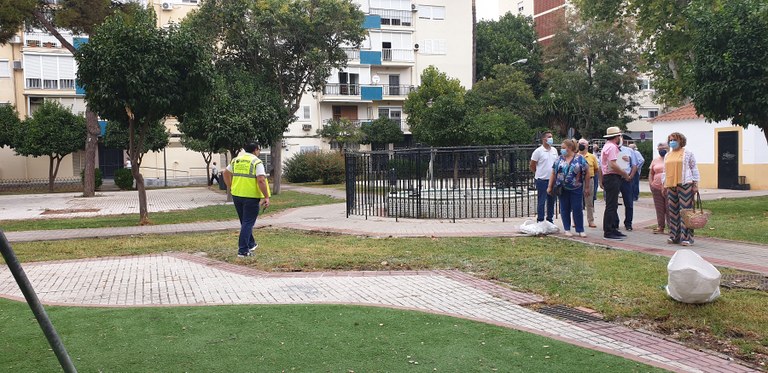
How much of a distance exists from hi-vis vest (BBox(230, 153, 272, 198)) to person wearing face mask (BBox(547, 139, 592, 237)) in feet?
16.6

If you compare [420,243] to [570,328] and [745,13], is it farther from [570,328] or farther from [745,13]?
[745,13]

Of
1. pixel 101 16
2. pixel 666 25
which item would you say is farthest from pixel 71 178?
pixel 666 25

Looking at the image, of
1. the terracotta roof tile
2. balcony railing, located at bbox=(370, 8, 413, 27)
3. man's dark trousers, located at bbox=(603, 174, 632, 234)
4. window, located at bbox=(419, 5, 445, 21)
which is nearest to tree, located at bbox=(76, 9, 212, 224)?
man's dark trousers, located at bbox=(603, 174, 632, 234)

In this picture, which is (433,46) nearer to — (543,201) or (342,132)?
(342,132)

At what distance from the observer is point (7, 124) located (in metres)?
36.8

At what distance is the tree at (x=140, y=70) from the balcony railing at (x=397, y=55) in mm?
34825

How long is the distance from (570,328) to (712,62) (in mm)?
11511

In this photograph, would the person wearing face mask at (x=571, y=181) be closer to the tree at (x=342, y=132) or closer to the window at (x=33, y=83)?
the tree at (x=342, y=132)

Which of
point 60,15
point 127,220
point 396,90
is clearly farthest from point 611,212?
point 396,90

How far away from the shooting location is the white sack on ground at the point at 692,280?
6.01 metres

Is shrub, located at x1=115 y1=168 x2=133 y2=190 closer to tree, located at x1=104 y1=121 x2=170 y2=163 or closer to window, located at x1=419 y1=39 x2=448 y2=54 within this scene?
tree, located at x1=104 y1=121 x2=170 y2=163

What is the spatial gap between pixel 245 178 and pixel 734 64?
36.4 ft

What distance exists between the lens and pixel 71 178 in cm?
4347

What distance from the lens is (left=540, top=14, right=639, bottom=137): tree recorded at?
43.7 m
